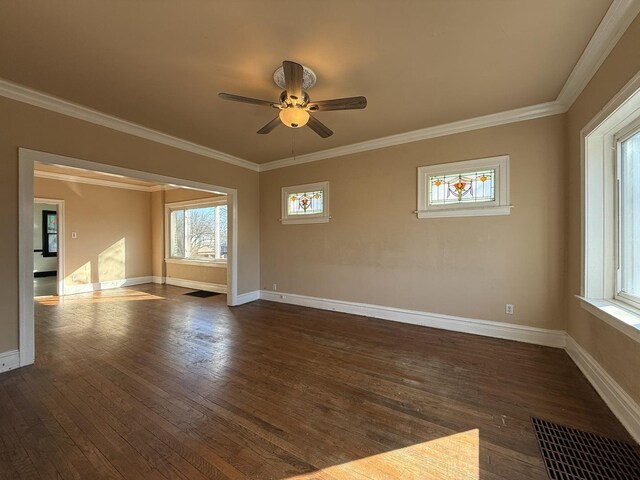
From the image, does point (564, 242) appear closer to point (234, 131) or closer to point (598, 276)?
point (598, 276)

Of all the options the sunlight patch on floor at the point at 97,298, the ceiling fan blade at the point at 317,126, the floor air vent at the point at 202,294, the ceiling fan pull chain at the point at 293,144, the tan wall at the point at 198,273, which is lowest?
the floor air vent at the point at 202,294

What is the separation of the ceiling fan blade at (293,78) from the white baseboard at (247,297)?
154 inches

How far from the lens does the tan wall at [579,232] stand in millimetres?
1733

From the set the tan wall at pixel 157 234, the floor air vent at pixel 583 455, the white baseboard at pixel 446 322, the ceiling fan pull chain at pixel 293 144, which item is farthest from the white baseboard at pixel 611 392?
the tan wall at pixel 157 234

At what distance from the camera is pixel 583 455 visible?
155 centimetres

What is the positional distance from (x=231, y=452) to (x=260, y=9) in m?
2.78

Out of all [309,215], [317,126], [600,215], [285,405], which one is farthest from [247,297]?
[600,215]

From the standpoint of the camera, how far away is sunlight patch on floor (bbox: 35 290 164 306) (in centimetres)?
521

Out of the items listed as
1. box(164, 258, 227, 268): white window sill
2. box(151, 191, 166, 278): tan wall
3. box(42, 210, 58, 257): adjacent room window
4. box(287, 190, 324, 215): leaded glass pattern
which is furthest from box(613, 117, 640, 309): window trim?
box(42, 210, 58, 257): adjacent room window

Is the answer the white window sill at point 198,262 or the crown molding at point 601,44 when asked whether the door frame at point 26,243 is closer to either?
the white window sill at point 198,262

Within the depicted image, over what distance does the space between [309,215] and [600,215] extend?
12.2 feet

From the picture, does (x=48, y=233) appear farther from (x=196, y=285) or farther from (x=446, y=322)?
(x=446, y=322)

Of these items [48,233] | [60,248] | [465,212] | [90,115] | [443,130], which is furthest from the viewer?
[48,233]

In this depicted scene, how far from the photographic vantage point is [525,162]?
3135 mm
